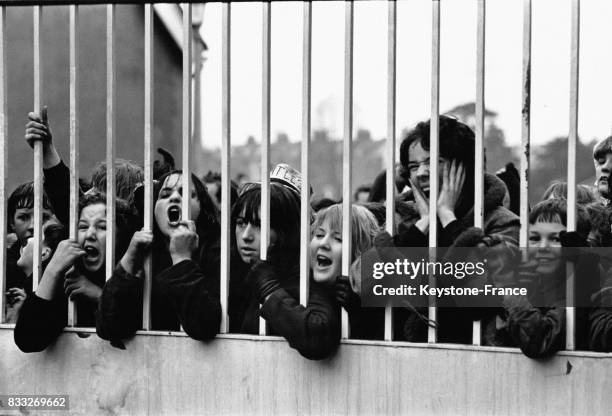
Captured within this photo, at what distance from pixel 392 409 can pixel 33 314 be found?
152 centimetres

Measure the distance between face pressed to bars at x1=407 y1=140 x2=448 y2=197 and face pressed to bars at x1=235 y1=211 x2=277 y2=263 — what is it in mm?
678

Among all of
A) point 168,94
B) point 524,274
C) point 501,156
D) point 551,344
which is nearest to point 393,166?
point 524,274

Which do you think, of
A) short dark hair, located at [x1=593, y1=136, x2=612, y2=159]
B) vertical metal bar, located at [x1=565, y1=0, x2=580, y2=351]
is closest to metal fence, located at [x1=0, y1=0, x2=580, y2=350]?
vertical metal bar, located at [x1=565, y1=0, x2=580, y2=351]

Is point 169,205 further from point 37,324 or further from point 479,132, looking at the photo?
point 479,132

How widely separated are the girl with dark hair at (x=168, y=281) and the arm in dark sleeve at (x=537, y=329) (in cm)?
116

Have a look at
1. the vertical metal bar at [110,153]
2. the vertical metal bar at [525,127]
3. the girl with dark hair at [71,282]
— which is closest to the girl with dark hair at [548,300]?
the vertical metal bar at [525,127]

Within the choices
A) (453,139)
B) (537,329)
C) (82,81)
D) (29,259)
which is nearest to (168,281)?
(29,259)

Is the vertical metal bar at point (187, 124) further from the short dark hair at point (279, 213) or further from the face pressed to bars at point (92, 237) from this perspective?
the face pressed to bars at point (92, 237)

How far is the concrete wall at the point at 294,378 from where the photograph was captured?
10.9 ft

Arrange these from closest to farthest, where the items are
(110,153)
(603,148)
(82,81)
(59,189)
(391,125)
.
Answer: (391,125)
(110,153)
(59,189)
(603,148)
(82,81)

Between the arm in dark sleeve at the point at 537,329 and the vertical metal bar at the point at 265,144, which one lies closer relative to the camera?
the arm in dark sleeve at the point at 537,329

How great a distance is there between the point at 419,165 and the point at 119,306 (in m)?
1.33

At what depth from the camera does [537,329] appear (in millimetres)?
3256

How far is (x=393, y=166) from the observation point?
348 cm
